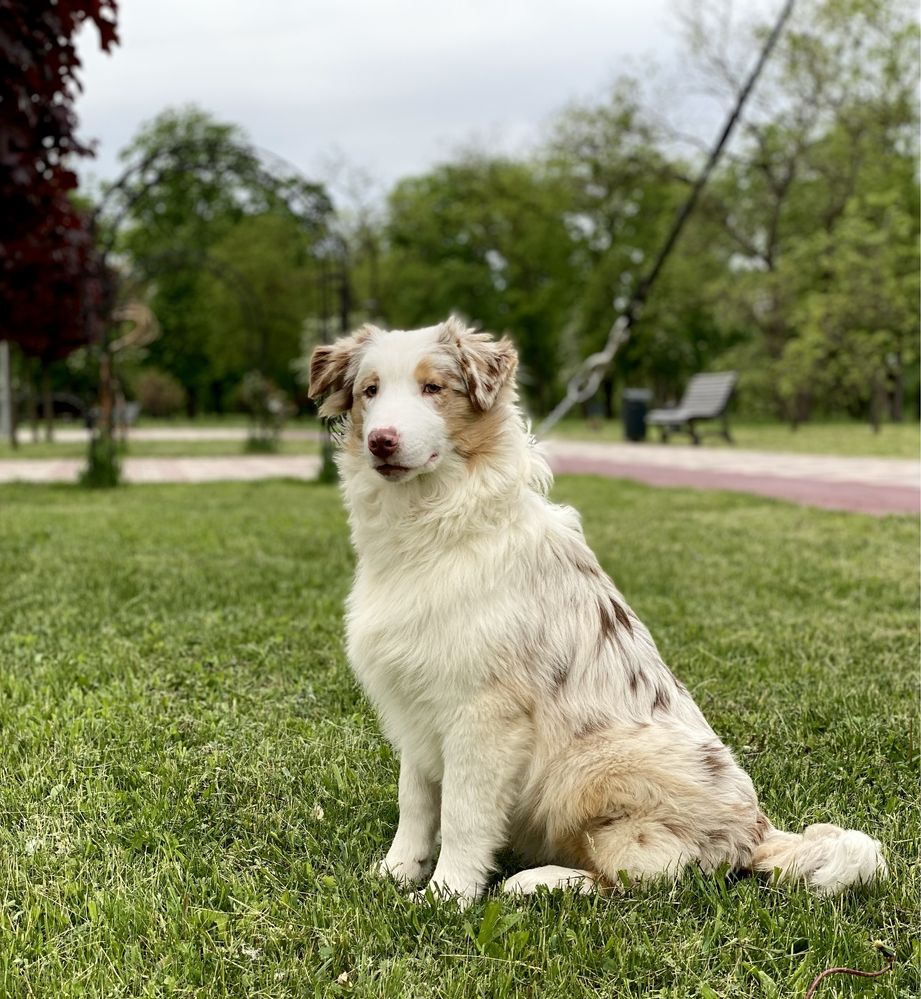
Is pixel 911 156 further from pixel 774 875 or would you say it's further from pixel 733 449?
pixel 774 875

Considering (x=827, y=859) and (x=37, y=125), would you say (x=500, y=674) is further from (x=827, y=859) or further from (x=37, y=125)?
(x=37, y=125)

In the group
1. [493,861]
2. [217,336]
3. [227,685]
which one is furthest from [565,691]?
[217,336]

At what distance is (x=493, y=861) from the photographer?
2.55 metres

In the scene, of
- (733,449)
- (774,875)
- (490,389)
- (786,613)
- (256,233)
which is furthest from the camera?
(256,233)

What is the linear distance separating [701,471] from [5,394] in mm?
20363

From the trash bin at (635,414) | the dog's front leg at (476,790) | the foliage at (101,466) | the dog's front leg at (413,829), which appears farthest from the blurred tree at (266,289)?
the dog's front leg at (476,790)

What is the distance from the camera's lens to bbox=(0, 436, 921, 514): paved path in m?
11.6

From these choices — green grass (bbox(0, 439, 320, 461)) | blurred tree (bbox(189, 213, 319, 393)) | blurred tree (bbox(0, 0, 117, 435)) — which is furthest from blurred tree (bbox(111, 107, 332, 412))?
blurred tree (bbox(0, 0, 117, 435))

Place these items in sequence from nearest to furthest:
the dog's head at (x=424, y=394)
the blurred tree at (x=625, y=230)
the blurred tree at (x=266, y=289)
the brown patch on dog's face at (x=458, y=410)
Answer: the dog's head at (x=424, y=394) < the brown patch on dog's face at (x=458, y=410) < the blurred tree at (x=625, y=230) < the blurred tree at (x=266, y=289)

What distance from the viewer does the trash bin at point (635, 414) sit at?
2422 cm

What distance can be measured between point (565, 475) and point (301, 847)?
12.5m

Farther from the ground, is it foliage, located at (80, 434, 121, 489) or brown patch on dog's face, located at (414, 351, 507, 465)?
brown patch on dog's face, located at (414, 351, 507, 465)

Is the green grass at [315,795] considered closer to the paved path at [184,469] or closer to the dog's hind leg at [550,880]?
the dog's hind leg at [550,880]

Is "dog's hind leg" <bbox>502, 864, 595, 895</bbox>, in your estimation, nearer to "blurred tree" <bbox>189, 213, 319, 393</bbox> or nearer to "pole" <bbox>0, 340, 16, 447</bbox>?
"pole" <bbox>0, 340, 16, 447</bbox>
